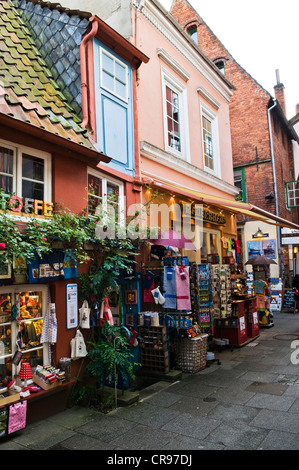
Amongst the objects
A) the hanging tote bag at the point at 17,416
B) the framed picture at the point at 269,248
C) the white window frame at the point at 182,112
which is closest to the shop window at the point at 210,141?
the white window frame at the point at 182,112

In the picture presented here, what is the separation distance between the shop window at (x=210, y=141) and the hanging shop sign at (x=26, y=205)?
7750 millimetres

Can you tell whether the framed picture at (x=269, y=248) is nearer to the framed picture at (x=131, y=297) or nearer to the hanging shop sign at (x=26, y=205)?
the framed picture at (x=131, y=297)

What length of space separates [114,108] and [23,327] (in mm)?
5001

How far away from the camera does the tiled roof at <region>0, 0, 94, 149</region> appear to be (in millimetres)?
5645

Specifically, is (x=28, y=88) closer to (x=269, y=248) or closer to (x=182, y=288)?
(x=182, y=288)

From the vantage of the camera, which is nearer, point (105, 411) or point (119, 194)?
point (105, 411)

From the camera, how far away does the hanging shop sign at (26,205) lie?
4945mm

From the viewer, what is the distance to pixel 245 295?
34.4ft

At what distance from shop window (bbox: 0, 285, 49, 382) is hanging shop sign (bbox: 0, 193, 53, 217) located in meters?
1.18

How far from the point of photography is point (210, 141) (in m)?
13.3

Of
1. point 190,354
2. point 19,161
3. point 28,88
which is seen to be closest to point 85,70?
point 28,88
